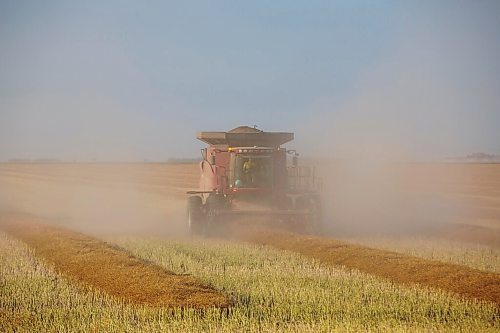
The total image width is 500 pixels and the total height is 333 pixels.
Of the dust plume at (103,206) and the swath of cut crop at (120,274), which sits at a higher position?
the swath of cut crop at (120,274)

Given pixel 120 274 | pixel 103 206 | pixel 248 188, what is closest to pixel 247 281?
pixel 120 274

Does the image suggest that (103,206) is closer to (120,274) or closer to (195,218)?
(195,218)

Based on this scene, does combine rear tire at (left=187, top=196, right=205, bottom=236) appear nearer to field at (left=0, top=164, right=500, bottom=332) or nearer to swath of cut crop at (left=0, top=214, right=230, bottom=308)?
field at (left=0, top=164, right=500, bottom=332)

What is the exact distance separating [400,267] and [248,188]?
8041 mm

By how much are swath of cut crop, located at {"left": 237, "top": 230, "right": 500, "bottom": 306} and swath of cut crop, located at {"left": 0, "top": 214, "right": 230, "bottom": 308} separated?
143 inches

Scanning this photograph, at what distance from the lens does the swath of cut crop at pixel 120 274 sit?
9562 mm

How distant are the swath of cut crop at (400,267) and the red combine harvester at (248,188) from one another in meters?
2.37

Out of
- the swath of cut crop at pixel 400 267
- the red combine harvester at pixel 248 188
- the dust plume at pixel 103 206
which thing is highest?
the red combine harvester at pixel 248 188

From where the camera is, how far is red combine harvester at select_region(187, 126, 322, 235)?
19.8 metres

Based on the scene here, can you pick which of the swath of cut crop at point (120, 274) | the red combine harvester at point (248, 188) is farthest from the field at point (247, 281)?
the red combine harvester at point (248, 188)

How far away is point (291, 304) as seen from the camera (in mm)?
9383

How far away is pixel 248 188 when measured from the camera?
20.1m

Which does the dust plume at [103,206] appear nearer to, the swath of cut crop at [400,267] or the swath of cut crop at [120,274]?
the swath of cut crop at [120,274]

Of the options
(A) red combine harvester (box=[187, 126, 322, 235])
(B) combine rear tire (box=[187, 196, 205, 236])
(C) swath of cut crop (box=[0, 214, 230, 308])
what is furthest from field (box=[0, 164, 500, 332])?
(A) red combine harvester (box=[187, 126, 322, 235])
